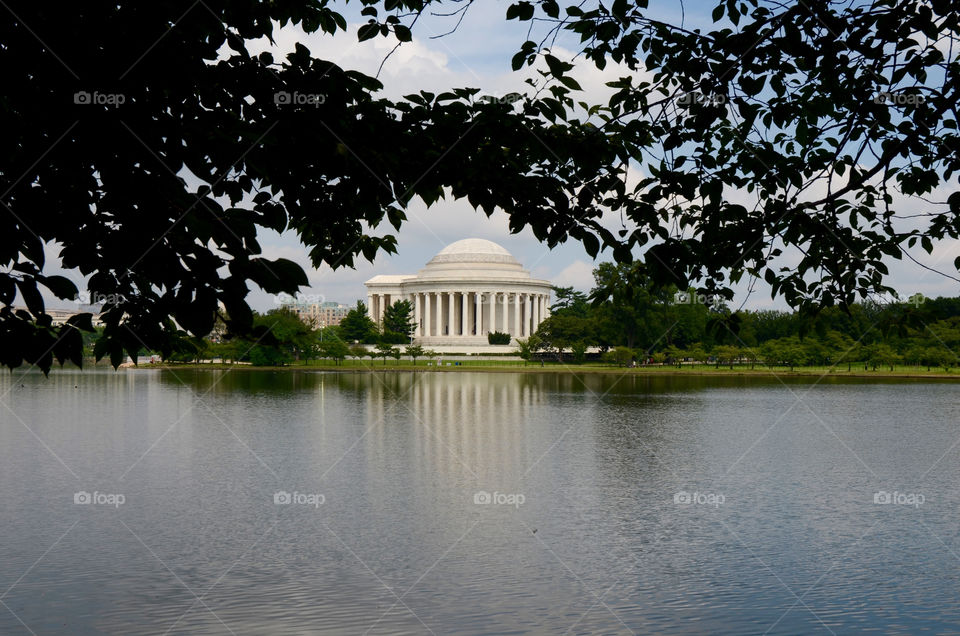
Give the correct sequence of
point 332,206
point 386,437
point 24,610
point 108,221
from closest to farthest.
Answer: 1. point 108,221
2. point 332,206
3. point 24,610
4. point 386,437

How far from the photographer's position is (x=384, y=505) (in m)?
15.9

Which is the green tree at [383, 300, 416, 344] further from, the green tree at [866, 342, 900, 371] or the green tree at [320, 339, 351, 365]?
the green tree at [866, 342, 900, 371]

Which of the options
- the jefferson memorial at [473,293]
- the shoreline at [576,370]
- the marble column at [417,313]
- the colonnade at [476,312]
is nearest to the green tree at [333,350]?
the shoreline at [576,370]

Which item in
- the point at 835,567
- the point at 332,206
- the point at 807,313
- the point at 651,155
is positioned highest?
the point at 651,155

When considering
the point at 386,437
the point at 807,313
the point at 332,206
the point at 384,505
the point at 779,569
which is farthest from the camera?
the point at 386,437

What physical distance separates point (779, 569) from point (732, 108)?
7649 millimetres

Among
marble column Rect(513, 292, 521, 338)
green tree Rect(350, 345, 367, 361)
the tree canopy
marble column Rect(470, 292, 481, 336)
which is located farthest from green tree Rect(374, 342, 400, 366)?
the tree canopy

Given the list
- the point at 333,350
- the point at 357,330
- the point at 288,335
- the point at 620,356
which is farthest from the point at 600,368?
the point at 357,330

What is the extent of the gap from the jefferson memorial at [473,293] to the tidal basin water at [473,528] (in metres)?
93.4

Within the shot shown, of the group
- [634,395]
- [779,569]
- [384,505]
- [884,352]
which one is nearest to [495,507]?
[384,505]

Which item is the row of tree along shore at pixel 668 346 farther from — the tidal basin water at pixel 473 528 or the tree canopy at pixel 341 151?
the tree canopy at pixel 341 151

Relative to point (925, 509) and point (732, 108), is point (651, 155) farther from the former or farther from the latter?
point (925, 509)

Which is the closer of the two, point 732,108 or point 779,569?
point 732,108

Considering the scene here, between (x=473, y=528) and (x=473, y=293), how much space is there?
358 feet
